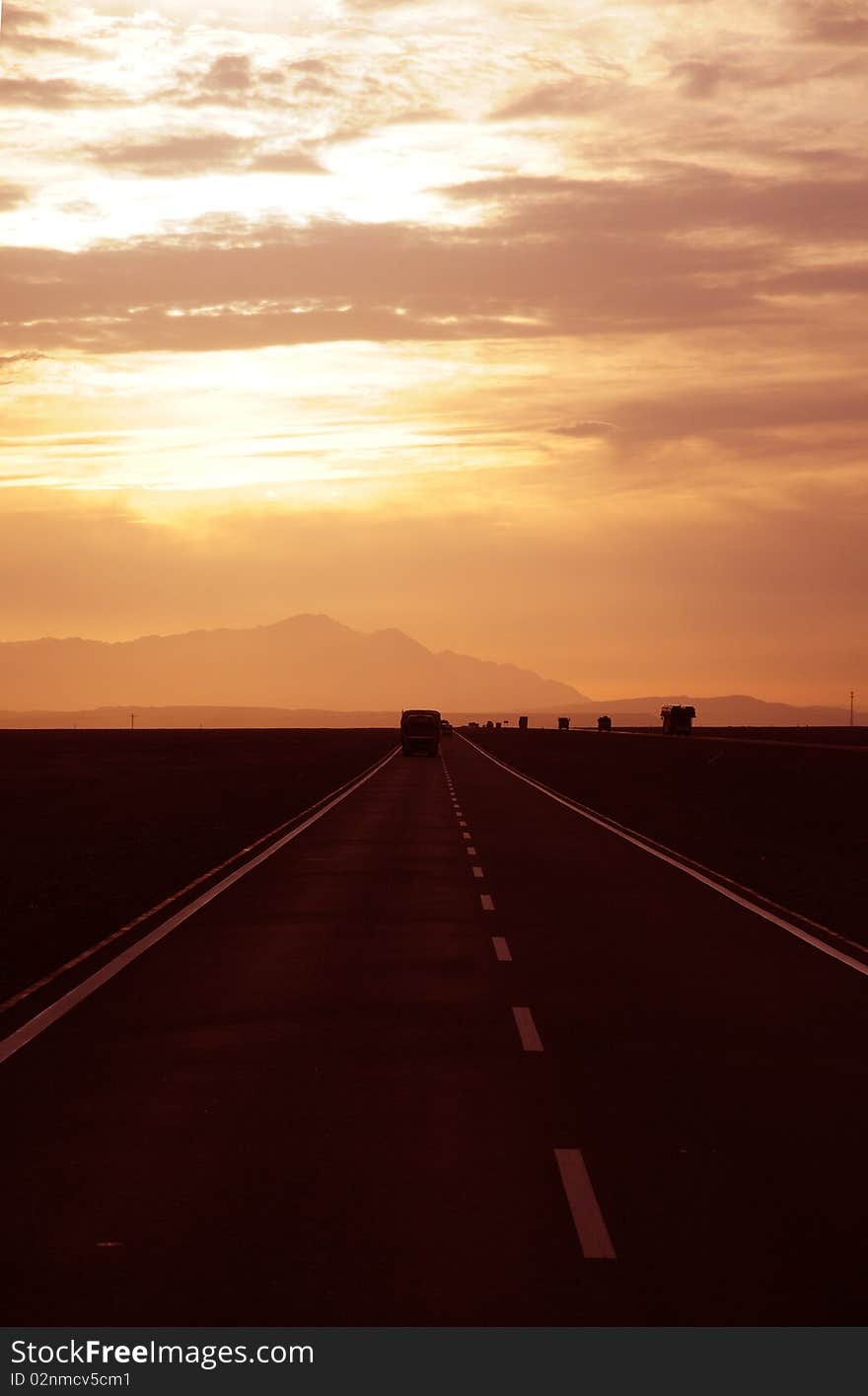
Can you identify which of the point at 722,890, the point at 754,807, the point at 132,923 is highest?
the point at 754,807

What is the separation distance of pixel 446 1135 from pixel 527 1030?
3320mm

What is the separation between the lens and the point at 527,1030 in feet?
40.5

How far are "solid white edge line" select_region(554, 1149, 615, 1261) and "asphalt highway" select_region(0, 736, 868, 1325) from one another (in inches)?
0.9

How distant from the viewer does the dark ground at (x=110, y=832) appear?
19312mm

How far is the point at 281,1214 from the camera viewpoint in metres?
7.55

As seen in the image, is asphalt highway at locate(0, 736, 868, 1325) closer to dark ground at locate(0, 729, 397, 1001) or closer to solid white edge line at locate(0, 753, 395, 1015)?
solid white edge line at locate(0, 753, 395, 1015)

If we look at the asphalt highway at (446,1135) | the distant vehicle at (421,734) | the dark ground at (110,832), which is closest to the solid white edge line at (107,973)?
the asphalt highway at (446,1135)

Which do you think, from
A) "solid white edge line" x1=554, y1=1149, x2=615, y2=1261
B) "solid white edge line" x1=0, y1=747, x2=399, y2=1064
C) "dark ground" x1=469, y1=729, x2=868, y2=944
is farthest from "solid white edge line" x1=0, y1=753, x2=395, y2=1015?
"dark ground" x1=469, y1=729, x2=868, y2=944

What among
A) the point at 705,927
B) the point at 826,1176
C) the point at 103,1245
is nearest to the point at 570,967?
the point at 705,927

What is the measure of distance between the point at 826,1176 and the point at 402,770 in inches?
2429

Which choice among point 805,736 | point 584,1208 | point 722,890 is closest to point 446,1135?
point 584,1208

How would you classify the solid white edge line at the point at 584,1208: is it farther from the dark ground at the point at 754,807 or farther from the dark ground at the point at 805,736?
the dark ground at the point at 805,736

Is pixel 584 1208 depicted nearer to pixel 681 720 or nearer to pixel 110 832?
pixel 110 832
